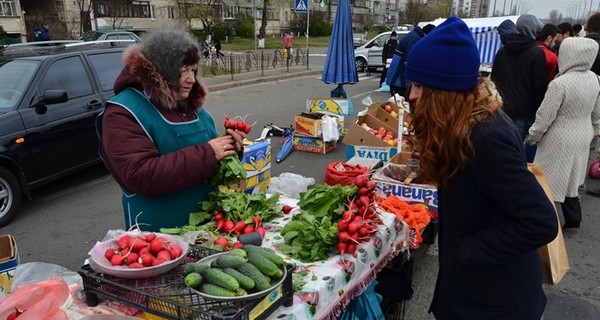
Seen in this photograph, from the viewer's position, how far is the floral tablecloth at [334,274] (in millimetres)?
1968

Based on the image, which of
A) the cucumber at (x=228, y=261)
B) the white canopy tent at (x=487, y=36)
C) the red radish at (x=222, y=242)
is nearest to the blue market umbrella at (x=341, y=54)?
the white canopy tent at (x=487, y=36)

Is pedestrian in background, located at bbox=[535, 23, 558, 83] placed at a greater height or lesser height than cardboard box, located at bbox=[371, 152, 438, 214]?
greater

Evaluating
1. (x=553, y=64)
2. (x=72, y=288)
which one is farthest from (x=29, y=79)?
(x=553, y=64)

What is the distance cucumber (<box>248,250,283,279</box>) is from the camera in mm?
1774

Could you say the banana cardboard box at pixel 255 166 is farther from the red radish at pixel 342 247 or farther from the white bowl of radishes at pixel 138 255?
the white bowl of radishes at pixel 138 255

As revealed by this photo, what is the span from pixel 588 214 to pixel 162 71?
5.37 meters

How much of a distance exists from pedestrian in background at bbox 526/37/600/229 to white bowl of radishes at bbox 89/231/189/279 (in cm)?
394

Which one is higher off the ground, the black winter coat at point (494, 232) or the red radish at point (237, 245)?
the black winter coat at point (494, 232)

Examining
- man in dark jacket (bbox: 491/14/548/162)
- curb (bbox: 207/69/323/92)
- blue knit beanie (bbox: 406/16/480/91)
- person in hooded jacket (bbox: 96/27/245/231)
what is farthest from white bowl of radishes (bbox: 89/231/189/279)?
curb (bbox: 207/69/323/92)

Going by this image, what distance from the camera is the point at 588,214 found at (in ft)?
17.9

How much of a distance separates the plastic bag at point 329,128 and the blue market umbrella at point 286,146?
24.8 inches

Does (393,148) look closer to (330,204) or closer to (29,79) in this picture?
(330,204)

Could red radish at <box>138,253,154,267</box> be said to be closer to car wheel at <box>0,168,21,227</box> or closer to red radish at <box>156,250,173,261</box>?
red radish at <box>156,250,173,261</box>

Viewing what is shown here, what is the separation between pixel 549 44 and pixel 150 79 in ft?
17.1
